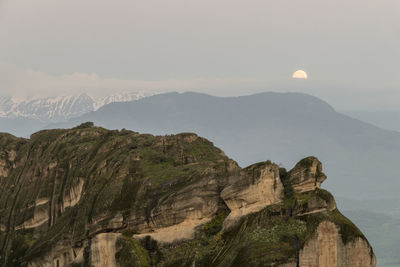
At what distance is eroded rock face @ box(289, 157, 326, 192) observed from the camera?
55.7 metres

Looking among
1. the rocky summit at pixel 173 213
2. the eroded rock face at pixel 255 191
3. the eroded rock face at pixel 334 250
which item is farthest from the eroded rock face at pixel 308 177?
the eroded rock face at pixel 334 250

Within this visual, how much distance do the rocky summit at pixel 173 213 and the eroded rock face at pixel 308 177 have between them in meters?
0.13

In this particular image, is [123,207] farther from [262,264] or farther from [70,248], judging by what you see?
[262,264]

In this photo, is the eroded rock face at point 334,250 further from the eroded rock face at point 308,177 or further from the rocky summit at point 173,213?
the eroded rock face at point 308,177

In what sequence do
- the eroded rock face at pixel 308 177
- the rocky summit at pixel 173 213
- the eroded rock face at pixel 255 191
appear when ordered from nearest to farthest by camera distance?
the rocky summit at pixel 173 213 < the eroded rock face at pixel 255 191 < the eroded rock face at pixel 308 177

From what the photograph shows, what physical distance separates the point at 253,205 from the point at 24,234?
5180cm

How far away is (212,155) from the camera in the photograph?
254 ft

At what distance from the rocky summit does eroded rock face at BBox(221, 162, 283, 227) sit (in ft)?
0.42

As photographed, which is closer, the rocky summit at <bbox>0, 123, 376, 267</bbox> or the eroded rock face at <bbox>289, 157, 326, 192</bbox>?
the rocky summit at <bbox>0, 123, 376, 267</bbox>

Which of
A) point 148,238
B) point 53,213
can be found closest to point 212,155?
point 148,238

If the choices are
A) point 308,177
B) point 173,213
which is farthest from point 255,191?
point 173,213

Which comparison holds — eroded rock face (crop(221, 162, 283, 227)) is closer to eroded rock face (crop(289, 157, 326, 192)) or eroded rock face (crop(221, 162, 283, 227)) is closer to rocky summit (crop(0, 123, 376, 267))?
rocky summit (crop(0, 123, 376, 267))

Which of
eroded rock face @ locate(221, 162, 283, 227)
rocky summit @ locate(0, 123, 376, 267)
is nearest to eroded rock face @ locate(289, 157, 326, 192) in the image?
rocky summit @ locate(0, 123, 376, 267)

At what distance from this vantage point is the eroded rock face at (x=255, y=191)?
180ft
